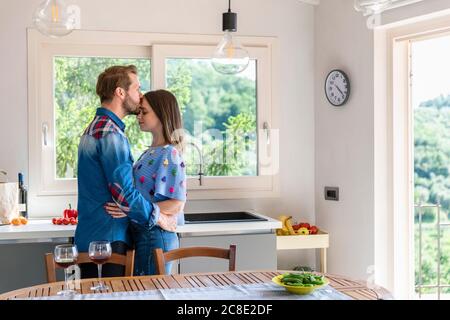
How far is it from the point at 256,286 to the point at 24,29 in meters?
2.37

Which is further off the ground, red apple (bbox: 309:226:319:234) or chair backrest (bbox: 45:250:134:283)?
chair backrest (bbox: 45:250:134:283)

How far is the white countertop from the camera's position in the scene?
2.93 m

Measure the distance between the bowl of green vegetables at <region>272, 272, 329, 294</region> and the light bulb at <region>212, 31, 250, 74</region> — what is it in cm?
115

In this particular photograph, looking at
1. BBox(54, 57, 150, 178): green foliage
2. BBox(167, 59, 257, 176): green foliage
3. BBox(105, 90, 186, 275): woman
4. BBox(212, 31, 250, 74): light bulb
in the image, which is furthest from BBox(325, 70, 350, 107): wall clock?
BBox(105, 90, 186, 275): woman

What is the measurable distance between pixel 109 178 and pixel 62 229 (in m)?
0.97

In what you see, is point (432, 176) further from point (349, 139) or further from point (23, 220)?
point (23, 220)

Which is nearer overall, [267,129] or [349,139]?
[349,139]

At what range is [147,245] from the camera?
2.32 m

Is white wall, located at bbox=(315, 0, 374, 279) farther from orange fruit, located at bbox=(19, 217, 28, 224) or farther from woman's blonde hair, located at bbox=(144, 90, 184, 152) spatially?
orange fruit, located at bbox=(19, 217, 28, 224)

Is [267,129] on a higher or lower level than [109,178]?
higher

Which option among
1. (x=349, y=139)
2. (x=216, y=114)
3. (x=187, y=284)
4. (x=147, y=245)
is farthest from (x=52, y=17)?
(x=349, y=139)
